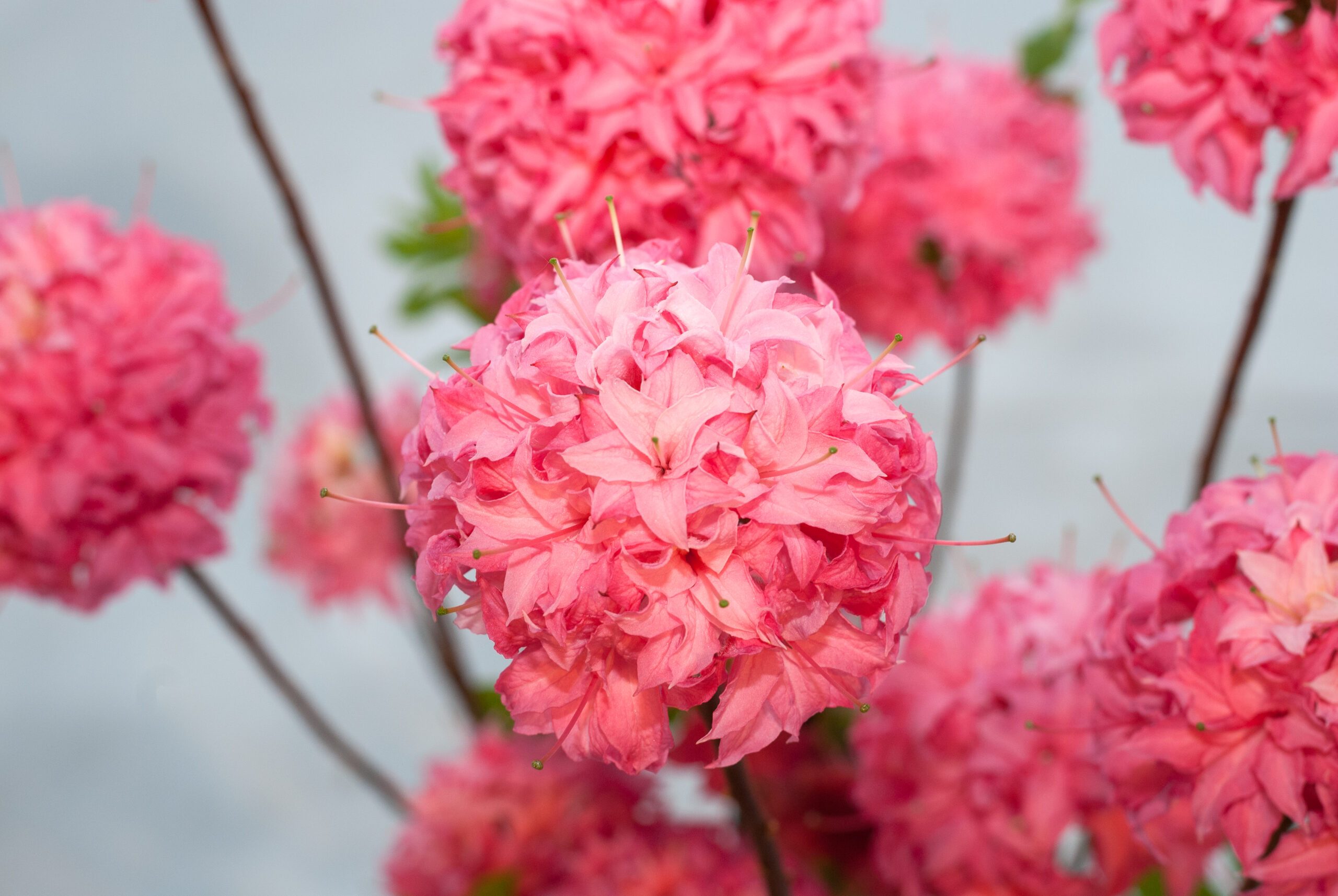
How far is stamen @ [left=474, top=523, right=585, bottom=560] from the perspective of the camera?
393 millimetres

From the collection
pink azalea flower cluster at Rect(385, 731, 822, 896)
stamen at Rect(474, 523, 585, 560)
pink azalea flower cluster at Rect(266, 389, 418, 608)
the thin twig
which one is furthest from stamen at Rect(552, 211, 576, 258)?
pink azalea flower cluster at Rect(266, 389, 418, 608)

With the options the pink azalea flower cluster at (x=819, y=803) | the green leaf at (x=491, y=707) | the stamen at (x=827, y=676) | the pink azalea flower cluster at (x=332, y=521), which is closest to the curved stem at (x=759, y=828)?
the stamen at (x=827, y=676)

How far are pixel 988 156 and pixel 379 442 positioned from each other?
0.49 metres

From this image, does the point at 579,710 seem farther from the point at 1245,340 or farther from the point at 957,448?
the point at 957,448

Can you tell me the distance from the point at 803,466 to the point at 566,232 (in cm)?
16

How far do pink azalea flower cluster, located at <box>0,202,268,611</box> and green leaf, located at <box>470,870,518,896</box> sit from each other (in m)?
0.26

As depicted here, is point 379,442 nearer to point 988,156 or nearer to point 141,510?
point 141,510

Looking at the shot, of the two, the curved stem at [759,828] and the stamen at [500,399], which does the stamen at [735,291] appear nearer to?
the stamen at [500,399]

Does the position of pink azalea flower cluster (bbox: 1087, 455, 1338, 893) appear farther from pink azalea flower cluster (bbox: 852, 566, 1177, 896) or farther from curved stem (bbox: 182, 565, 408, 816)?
curved stem (bbox: 182, 565, 408, 816)

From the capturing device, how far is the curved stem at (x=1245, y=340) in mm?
652

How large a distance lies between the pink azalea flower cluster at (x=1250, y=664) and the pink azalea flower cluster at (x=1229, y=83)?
6.6 inches

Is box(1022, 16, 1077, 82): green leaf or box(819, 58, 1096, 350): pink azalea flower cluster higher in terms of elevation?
box(1022, 16, 1077, 82): green leaf

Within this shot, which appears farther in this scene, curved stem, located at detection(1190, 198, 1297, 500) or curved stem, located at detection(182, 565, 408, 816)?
curved stem, located at detection(182, 565, 408, 816)

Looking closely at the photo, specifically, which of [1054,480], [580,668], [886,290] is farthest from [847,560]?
[1054,480]
